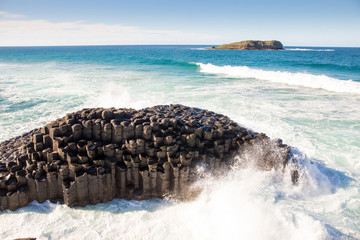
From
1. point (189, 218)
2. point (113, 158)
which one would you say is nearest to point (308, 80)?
point (189, 218)

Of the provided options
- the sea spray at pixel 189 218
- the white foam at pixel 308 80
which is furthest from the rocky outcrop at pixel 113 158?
the white foam at pixel 308 80

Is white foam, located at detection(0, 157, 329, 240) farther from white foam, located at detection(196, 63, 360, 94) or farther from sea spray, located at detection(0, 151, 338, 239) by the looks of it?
white foam, located at detection(196, 63, 360, 94)

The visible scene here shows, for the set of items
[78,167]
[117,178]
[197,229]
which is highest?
[78,167]

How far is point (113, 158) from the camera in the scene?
23.9 feet

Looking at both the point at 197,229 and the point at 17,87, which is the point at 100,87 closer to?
the point at 17,87

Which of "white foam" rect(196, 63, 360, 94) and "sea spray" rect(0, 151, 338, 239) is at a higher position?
"white foam" rect(196, 63, 360, 94)

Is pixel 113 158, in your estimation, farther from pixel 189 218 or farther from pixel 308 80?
pixel 308 80

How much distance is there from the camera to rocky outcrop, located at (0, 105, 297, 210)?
681 centimetres

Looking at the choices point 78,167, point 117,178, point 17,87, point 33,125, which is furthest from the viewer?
point 17,87

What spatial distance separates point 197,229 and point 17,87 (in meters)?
23.7

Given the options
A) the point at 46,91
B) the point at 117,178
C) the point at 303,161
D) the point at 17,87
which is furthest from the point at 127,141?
the point at 17,87

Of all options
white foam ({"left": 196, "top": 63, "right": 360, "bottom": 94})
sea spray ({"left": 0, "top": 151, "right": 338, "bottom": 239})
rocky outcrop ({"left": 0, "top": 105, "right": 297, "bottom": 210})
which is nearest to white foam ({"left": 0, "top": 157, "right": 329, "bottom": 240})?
sea spray ({"left": 0, "top": 151, "right": 338, "bottom": 239})

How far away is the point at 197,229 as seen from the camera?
20.3 feet

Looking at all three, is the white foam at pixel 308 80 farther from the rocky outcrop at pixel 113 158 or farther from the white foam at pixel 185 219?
the white foam at pixel 185 219
